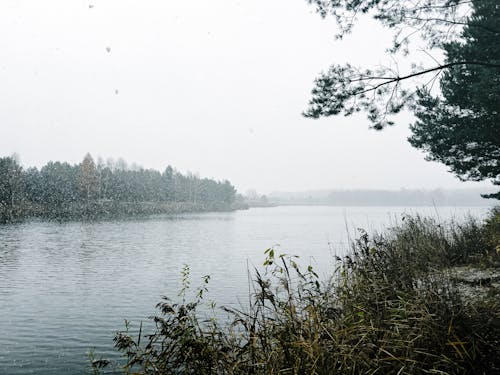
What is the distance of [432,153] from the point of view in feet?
50.0

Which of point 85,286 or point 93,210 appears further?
point 93,210

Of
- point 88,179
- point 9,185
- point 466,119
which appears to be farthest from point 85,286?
point 88,179

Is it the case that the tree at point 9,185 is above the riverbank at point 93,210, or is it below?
above

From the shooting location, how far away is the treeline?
185ft

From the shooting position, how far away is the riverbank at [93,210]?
178ft

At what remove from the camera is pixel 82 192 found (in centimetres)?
7294

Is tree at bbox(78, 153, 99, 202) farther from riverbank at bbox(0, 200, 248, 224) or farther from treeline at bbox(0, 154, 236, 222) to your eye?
riverbank at bbox(0, 200, 248, 224)

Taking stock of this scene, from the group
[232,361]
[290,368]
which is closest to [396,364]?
[290,368]

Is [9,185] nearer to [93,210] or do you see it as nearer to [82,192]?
[93,210]

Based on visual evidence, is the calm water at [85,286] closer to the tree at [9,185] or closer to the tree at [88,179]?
the tree at [9,185]

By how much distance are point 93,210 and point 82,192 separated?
18.0 ft

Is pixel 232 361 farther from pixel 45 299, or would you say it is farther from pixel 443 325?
pixel 45 299

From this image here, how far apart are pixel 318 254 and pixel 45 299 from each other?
1432cm

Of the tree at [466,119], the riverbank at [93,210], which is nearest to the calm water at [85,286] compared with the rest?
the tree at [466,119]
